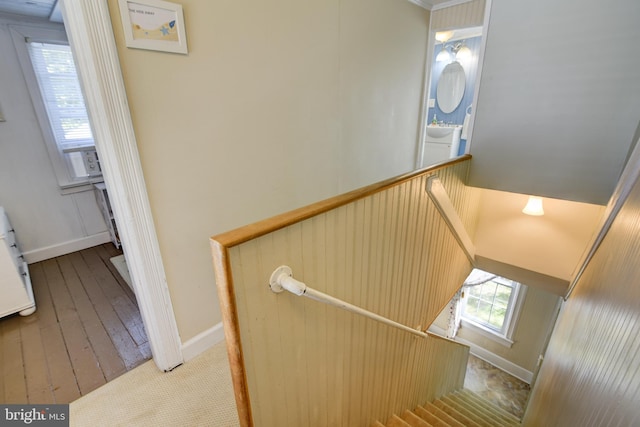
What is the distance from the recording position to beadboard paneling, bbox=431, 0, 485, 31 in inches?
109

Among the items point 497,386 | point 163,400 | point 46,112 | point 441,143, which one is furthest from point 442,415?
point 46,112

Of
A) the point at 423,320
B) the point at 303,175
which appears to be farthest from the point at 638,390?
the point at 303,175

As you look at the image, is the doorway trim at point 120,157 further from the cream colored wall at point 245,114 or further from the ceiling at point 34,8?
the ceiling at point 34,8

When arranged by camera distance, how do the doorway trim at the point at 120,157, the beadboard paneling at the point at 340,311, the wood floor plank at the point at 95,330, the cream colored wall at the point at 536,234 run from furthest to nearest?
1. the cream colored wall at the point at 536,234
2. the wood floor plank at the point at 95,330
3. the doorway trim at the point at 120,157
4. the beadboard paneling at the point at 340,311

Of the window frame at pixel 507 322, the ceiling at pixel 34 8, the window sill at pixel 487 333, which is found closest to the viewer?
the ceiling at pixel 34 8

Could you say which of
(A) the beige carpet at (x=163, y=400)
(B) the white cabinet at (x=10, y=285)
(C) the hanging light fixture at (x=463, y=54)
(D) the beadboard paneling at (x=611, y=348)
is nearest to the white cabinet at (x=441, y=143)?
(C) the hanging light fixture at (x=463, y=54)

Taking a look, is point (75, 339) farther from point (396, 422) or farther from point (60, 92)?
point (60, 92)

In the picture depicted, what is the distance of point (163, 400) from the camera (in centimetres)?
152

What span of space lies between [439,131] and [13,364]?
5.35 metres

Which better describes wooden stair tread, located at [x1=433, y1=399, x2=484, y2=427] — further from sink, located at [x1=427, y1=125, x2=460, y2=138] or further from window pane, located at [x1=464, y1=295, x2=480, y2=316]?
sink, located at [x1=427, y1=125, x2=460, y2=138]

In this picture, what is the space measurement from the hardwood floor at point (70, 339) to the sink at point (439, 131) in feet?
15.4

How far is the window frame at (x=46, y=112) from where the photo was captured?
2513mm

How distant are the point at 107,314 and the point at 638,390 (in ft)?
9.21

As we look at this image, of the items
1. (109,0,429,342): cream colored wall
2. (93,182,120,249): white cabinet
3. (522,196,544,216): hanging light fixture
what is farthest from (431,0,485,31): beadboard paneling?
(93,182,120,249): white cabinet
